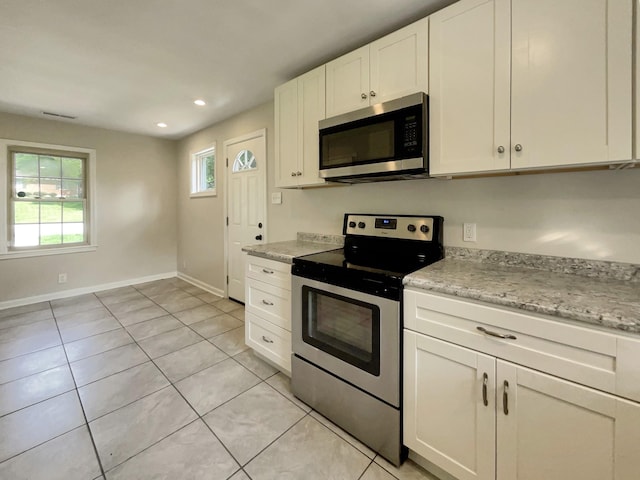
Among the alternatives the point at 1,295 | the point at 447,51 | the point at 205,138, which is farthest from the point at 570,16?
the point at 1,295

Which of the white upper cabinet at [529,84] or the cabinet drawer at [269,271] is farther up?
the white upper cabinet at [529,84]

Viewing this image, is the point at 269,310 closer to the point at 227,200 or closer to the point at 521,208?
the point at 521,208

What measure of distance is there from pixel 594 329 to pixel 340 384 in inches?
46.0

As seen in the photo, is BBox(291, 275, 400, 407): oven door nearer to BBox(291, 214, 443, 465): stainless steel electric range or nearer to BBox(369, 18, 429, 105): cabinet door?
BBox(291, 214, 443, 465): stainless steel electric range

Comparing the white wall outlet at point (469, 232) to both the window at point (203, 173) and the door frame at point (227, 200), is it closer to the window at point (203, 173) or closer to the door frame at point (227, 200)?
the door frame at point (227, 200)

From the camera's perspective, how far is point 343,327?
62.3 inches

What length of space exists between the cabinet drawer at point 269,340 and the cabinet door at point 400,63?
175 cm

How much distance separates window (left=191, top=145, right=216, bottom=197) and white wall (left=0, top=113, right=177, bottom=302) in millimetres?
705

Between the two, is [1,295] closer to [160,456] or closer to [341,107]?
[160,456]

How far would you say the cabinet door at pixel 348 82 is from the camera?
1.81 metres

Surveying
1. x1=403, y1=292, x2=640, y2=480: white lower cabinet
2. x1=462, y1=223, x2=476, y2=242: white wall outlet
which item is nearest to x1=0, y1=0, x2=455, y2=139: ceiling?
x1=462, y1=223, x2=476, y2=242: white wall outlet

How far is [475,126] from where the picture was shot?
1397 mm

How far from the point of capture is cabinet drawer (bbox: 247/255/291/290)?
6.46 feet

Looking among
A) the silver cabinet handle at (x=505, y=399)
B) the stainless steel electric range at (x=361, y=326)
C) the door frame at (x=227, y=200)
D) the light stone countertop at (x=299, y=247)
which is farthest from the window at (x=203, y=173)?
the silver cabinet handle at (x=505, y=399)
